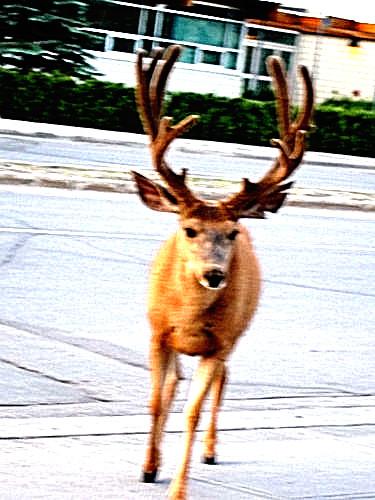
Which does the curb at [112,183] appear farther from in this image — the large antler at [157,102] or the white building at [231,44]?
the white building at [231,44]

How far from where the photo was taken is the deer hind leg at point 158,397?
7.04 metres

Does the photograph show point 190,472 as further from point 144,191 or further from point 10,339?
point 10,339

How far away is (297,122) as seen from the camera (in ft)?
24.1

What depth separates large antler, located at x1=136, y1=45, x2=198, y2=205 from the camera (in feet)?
23.5

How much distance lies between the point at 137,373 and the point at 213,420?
2385mm

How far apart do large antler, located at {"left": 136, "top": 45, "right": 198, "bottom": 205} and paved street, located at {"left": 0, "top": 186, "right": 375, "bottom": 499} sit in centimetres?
153

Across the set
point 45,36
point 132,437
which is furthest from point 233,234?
point 45,36

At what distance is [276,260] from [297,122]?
9.08 meters

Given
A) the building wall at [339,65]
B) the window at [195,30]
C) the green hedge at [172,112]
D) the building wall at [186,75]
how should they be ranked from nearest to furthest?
the green hedge at [172,112], the building wall at [186,75], the window at [195,30], the building wall at [339,65]

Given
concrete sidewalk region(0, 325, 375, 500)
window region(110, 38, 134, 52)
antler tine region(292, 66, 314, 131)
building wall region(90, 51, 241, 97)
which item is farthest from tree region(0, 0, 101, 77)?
antler tine region(292, 66, 314, 131)

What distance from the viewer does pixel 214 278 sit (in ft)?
21.5

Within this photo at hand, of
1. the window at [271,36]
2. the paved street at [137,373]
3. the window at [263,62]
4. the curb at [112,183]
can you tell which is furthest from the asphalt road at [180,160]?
the window at [271,36]

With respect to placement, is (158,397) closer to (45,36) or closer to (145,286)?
(145,286)

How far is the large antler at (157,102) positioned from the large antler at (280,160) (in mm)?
411
